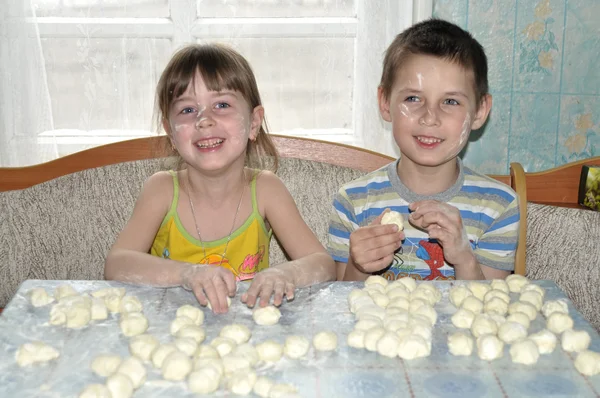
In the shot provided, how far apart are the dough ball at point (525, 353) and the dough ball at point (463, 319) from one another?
97 millimetres

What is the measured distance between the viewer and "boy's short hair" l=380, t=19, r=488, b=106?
4.63 feet

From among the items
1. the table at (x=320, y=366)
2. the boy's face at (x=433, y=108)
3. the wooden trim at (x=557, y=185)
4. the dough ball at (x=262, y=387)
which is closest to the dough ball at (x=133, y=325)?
the table at (x=320, y=366)

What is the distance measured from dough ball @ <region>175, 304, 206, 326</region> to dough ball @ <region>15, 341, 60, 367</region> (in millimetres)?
188

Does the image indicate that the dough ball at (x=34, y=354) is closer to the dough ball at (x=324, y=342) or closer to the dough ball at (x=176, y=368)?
the dough ball at (x=176, y=368)

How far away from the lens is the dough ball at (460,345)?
35.4 inches

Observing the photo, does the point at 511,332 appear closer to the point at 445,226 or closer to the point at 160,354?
the point at 445,226

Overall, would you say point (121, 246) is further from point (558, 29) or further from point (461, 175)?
point (558, 29)

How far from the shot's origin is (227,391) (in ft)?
2.67

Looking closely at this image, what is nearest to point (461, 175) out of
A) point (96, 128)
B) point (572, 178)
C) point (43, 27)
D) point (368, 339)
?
point (572, 178)

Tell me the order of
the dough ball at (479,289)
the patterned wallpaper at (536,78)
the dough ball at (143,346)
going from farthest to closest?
the patterned wallpaper at (536,78) < the dough ball at (479,289) < the dough ball at (143,346)

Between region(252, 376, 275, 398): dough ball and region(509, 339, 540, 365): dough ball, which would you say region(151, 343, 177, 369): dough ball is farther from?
region(509, 339, 540, 365): dough ball

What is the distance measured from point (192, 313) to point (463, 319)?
411 mm

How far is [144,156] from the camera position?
1966 millimetres

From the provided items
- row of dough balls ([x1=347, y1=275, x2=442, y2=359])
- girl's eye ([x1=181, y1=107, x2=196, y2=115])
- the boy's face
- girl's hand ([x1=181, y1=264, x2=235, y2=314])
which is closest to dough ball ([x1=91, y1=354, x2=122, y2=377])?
girl's hand ([x1=181, y1=264, x2=235, y2=314])
